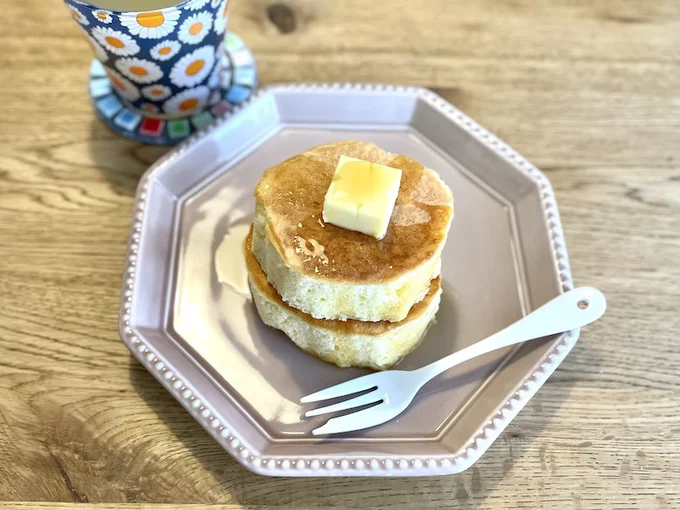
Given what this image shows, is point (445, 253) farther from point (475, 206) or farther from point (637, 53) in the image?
point (637, 53)

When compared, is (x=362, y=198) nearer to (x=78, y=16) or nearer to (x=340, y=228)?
(x=340, y=228)

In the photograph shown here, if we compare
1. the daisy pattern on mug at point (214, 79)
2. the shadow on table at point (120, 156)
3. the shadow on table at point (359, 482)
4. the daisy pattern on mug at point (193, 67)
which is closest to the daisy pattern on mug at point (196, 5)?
the daisy pattern on mug at point (193, 67)

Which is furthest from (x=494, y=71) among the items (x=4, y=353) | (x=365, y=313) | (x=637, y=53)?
(x=4, y=353)

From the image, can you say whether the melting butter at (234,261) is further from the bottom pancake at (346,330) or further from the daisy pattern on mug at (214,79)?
the daisy pattern on mug at (214,79)

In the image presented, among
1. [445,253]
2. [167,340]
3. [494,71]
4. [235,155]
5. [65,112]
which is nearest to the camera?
[167,340]

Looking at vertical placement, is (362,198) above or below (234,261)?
above

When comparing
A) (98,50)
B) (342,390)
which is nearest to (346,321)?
(342,390)

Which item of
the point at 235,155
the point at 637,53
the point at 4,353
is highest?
the point at 637,53
